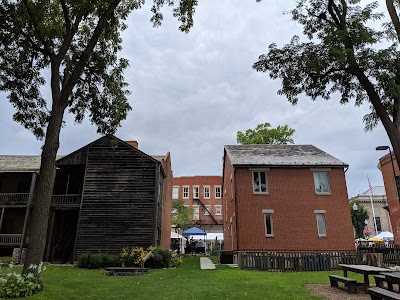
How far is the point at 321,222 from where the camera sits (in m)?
22.8

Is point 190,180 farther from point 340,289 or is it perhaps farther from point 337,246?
point 340,289

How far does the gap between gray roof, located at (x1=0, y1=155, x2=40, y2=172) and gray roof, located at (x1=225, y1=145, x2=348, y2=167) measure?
55.3 feet

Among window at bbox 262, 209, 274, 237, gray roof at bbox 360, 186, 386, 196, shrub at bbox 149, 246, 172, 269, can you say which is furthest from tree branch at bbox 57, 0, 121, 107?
gray roof at bbox 360, 186, 386, 196

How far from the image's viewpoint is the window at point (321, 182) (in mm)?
23469

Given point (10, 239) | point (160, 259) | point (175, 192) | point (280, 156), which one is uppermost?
point (175, 192)

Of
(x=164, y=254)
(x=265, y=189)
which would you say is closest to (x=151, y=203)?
(x=164, y=254)

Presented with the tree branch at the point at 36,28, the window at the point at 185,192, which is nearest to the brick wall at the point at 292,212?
the tree branch at the point at 36,28

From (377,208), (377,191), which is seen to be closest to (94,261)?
(377,208)

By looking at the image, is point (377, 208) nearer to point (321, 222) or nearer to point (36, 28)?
point (321, 222)

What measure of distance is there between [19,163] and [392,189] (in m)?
33.0

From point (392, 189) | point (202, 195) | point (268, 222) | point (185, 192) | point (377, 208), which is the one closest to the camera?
point (268, 222)

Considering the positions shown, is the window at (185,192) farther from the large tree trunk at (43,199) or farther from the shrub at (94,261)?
the large tree trunk at (43,199)

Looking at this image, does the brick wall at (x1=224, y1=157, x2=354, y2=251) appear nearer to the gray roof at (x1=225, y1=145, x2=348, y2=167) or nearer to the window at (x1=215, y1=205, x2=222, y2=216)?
the gray roof at (x1=225, y1=145, x2=348, y2=167)

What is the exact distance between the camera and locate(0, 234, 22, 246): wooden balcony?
2330 cm
